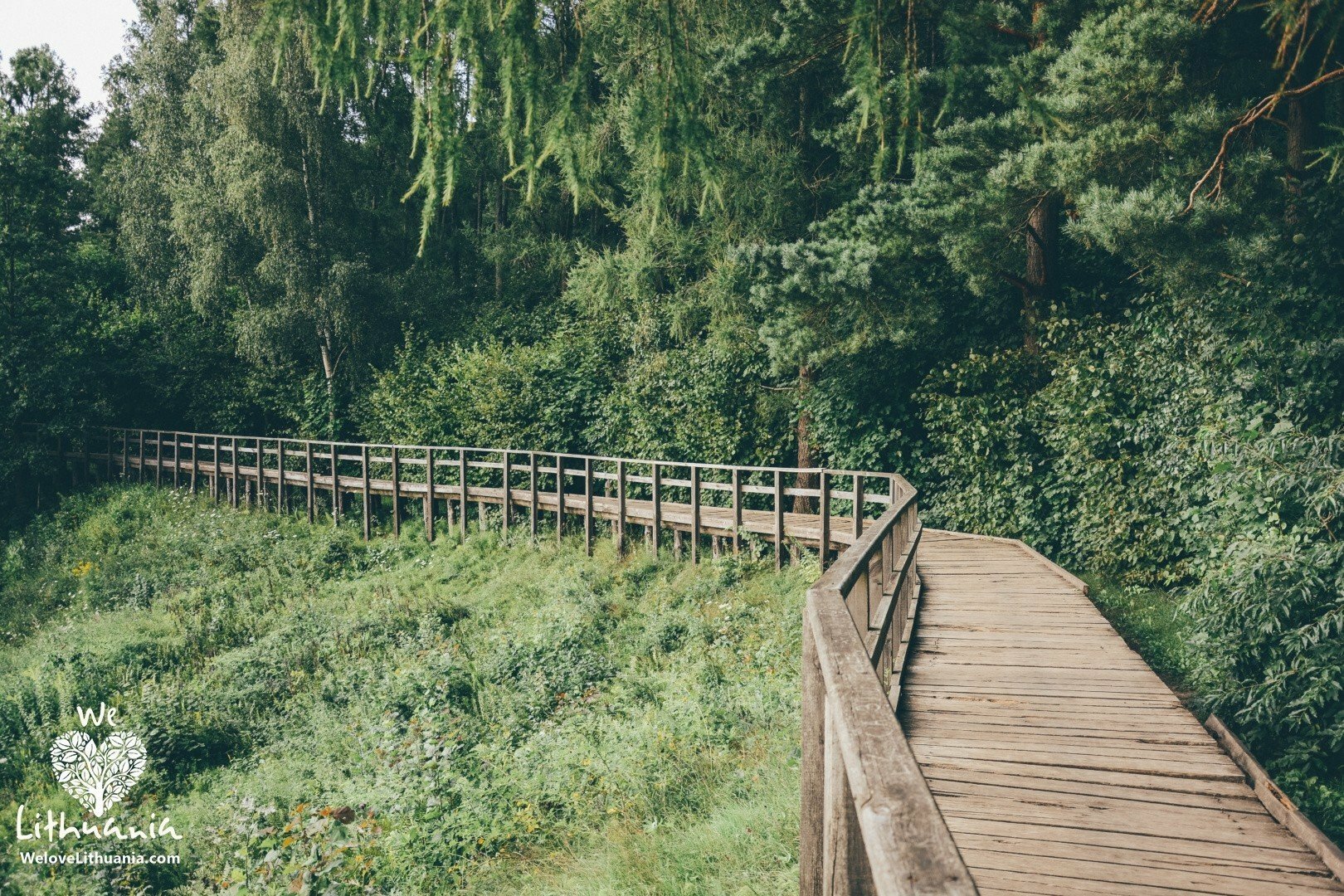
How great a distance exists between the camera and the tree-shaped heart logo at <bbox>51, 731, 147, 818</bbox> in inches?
344

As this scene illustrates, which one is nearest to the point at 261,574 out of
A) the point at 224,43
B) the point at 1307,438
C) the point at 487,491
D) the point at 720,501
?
the point at 487,491

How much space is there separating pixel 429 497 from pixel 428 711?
955 centimetres

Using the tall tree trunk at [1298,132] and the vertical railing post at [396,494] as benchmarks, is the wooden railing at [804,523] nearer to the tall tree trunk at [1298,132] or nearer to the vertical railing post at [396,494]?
the vertical railing post at [396,494]

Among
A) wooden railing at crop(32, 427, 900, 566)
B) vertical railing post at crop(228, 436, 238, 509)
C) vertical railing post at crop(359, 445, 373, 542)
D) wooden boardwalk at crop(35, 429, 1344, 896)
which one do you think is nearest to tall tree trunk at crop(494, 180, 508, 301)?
wooden railing at crop(32, 427, 900, 566)

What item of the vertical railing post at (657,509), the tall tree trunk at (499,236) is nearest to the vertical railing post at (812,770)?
the vertical railing post at (657,509)

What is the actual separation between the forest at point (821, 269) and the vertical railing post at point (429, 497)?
2207 mm

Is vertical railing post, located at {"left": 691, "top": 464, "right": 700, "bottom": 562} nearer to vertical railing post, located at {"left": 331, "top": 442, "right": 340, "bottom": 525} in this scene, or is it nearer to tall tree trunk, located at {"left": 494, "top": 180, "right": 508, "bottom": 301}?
vertical railing post, located at {"left": 331, "top": 442, "right": 340, "bottom": 525}

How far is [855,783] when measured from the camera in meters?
1.55

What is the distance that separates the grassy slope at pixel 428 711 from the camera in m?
5.59

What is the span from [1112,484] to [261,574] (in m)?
14.7

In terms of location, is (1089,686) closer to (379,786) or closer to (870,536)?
(870,536)

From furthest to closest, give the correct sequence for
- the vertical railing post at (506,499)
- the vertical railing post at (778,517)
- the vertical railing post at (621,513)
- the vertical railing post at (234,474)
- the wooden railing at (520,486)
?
the vertical railing post at (234,474) < the vertical railing post at (506,499) < the vertical railing post at (621,513) < the wooden railing at (520,486) < the vertical railing post at (778,517)

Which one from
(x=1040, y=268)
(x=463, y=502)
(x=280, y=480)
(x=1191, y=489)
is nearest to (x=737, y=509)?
(x=1040, y=268)

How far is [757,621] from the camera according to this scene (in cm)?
1030
